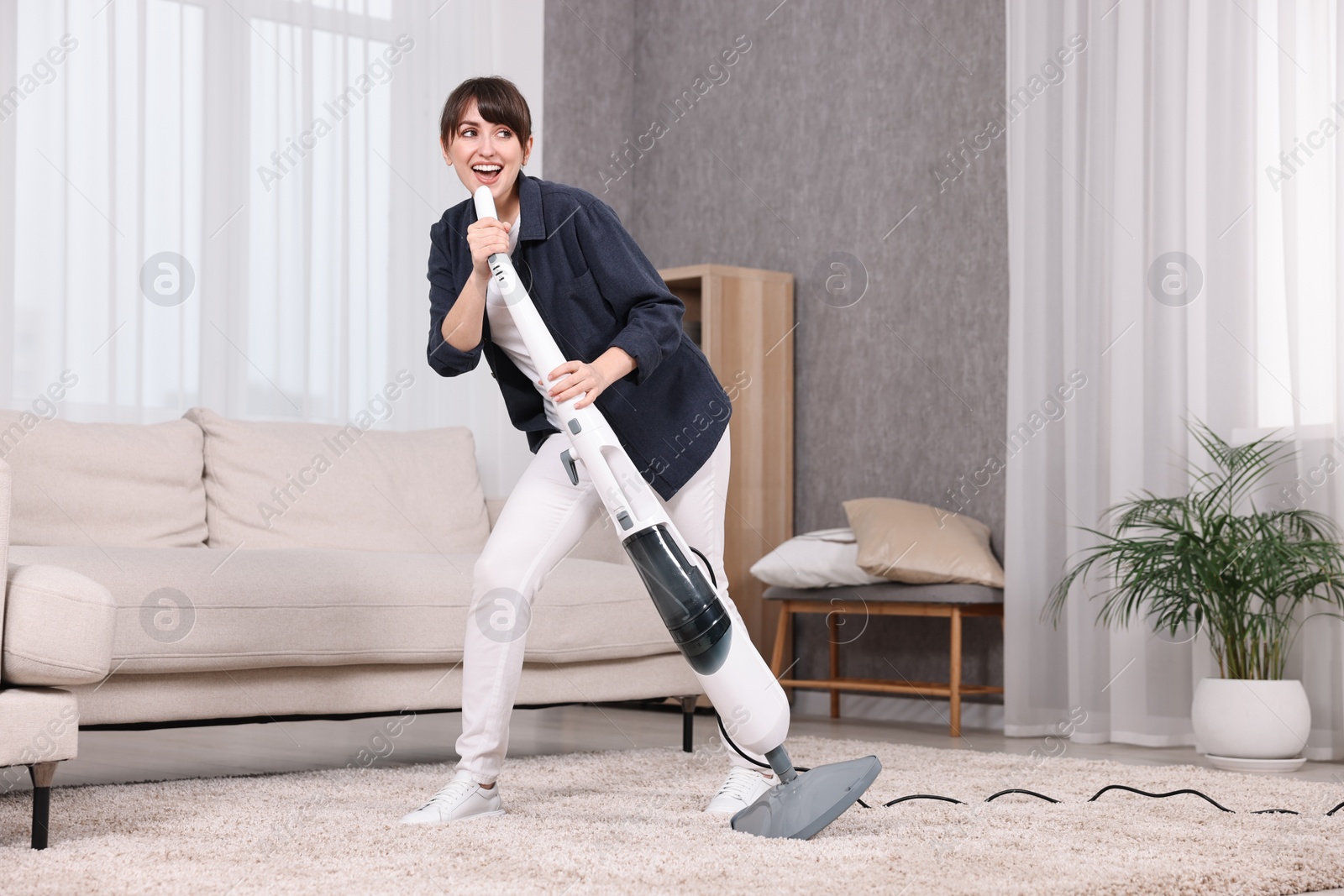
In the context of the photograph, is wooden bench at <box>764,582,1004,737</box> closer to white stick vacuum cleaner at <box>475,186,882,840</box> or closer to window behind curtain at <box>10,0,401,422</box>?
window behind curtain at <box>10,0,401,422</box>

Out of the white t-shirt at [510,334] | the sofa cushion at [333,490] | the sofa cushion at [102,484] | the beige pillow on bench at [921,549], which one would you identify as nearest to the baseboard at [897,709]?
the beige pillow on bench at [921,549]

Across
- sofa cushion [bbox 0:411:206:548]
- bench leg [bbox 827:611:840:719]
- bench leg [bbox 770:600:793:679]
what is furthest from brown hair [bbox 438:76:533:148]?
bench leg [bbox 827:611:840:719]

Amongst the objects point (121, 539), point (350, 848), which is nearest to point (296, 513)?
point (121, 539)

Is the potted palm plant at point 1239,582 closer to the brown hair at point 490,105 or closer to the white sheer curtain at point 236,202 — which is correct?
the brown hair at point 490,105

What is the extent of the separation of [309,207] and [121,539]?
1.42 meters

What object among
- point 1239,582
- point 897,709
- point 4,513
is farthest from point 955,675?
point 4,513

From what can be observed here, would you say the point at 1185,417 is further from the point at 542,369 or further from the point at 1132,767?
the point at 542,369

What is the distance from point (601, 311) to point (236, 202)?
2.28m

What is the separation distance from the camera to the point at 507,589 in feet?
6.27

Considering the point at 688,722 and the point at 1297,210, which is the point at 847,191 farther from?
the point at 688,722

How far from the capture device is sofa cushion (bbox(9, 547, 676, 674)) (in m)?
2.25

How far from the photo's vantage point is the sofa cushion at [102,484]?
9.30 ft

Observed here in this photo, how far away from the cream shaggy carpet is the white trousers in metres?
0.12

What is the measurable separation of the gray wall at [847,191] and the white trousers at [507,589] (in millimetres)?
2166
